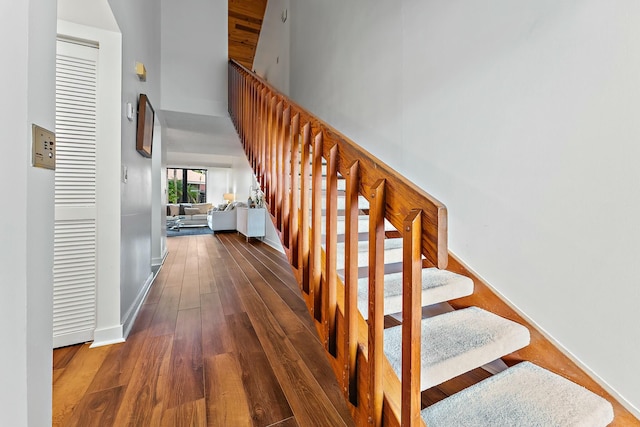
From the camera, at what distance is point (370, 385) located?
88 cm

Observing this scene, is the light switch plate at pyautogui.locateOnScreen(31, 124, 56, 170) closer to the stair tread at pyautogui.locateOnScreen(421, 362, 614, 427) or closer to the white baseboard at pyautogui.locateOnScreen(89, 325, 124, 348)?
the white baseboard at pyautogui.locateOnScreen(89, 325, 124, 348)

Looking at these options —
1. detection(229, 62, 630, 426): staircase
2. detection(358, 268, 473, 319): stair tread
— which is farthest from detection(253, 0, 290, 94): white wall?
detection(358, 268, 473, 319): stair tread

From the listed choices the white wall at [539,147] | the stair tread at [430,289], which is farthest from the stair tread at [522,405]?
the stair tread at [430,289]

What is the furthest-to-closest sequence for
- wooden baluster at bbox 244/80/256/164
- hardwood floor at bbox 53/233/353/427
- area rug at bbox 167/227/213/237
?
area rug at bbox 167/227/213/237, wooden baluster at bbox 244/80/256/164, hardwood floor at bbox 53/233/353/427

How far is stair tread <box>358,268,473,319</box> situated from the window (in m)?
10.8

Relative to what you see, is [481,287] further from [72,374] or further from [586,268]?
[72,374]

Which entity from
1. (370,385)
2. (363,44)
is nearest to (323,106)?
(363,44)

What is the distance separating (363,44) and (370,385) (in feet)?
8.83

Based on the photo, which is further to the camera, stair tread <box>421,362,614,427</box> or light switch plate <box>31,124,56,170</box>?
stair tread <box>421,362,614,427</box>

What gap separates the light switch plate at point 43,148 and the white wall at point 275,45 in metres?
4.02

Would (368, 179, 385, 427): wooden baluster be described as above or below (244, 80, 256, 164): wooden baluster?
below

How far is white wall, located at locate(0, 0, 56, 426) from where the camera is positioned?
67cm

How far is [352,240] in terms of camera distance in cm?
95

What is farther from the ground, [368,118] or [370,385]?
[368,118]
